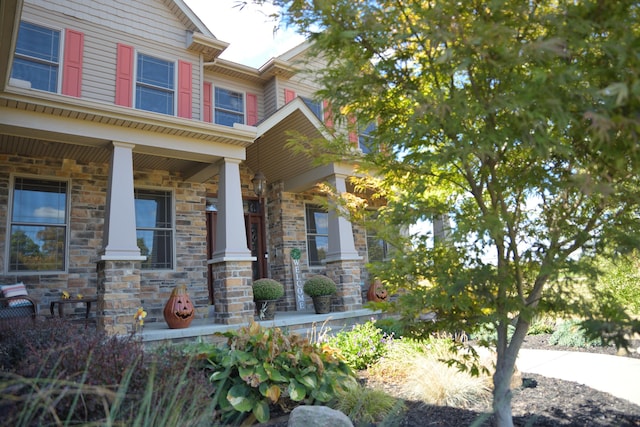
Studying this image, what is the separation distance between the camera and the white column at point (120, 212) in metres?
6.18

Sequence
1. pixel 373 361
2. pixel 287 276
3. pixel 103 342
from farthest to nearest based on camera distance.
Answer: pixel 287 276 < pixel 373 361 < pixel 103 342

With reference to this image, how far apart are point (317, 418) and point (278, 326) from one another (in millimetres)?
3904

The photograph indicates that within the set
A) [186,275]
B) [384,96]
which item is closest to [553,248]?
[384,96]

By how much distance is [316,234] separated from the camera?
10805 mm

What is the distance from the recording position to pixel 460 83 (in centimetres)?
265

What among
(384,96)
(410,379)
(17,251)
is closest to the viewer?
(384,96)

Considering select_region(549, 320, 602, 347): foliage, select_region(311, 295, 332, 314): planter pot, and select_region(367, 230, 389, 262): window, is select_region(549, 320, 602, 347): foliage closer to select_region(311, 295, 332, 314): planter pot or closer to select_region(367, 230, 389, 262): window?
select_region(311, 295, 332, 314): planter pot

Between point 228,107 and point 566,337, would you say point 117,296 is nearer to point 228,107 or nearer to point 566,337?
point 228,107

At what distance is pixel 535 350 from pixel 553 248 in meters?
4.57

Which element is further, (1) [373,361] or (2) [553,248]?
(1) [373,361]

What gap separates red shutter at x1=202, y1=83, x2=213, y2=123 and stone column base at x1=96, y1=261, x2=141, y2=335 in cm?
438

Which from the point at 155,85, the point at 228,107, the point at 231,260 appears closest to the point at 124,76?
the point at 155,85

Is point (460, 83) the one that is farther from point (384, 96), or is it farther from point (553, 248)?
point (553, 248)

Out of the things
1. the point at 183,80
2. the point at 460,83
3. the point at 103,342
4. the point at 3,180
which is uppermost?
the point at 183,80
